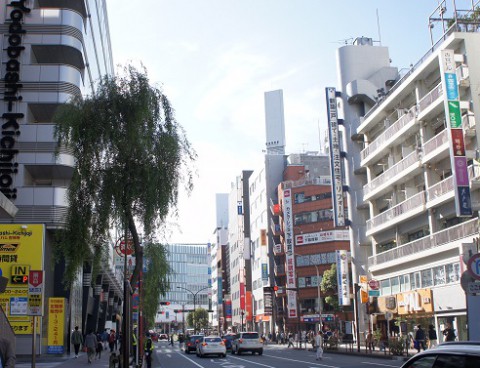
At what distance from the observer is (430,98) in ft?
130

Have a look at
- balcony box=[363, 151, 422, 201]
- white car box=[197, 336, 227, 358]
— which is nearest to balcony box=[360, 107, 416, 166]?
balcony box=[363, 151, 422, 201]

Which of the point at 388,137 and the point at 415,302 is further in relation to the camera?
the point at 388,137

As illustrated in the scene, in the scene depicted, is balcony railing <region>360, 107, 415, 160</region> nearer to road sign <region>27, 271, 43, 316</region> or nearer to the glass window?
the glass window

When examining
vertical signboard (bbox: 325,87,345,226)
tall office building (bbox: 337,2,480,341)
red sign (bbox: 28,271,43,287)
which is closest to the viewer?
red sign (bbox: 28,271,43,287)

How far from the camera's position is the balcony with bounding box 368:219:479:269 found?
34.4m

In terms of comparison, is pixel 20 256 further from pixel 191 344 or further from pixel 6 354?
pixel 6 354

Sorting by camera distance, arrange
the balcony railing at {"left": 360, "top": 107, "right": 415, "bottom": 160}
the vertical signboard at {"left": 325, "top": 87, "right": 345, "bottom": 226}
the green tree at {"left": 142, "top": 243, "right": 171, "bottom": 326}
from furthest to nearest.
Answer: the vertical signboard at {"left": 325, "top": 87, "right": 345, "bottom": 226} → the balcony railing at {"left": 360, "top": 107, "right": 415, "bottom": 160} → the green tree at {"left": 142, "top": 243, "right": 171, "bottom": 326}

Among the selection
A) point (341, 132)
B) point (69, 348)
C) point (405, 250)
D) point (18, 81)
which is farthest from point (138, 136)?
point (341, 132)

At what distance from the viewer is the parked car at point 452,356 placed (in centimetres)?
496

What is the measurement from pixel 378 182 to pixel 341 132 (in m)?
7.09

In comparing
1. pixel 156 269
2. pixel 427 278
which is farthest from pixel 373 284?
pixel 156 269

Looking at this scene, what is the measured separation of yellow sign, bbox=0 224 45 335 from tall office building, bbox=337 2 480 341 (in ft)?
69.3

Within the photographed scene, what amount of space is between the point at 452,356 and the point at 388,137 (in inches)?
1676

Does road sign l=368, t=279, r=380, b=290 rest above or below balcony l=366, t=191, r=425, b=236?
below
